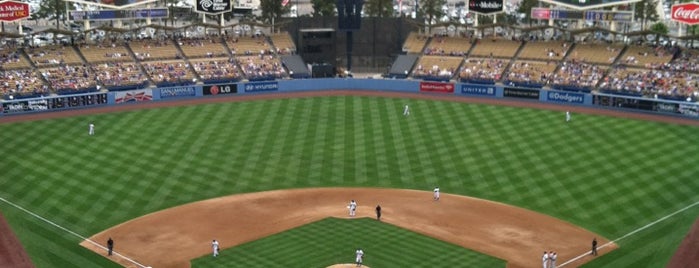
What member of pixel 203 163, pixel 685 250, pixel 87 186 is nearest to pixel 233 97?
pixel 203 163

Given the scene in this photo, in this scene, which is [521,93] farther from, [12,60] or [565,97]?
[12,60]

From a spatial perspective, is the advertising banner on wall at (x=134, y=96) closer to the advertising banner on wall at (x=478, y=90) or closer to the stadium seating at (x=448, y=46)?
the advertising banner on wall at (x=478, y=90)

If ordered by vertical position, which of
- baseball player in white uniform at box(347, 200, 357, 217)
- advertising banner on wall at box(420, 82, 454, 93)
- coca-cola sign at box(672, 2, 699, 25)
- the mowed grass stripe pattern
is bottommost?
the mowed grass stripe pattern

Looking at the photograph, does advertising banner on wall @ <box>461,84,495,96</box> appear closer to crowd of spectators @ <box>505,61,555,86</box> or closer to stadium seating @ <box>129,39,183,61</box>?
crowd of spectators @ <box>505,61,555,86</box>

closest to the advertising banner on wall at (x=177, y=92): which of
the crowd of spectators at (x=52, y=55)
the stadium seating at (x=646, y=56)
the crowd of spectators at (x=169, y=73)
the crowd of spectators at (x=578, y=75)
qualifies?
the crowd of spectators at (x=169, y=73)

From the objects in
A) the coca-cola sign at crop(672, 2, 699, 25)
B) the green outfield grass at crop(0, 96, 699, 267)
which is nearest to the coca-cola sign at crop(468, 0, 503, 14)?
the green outfield grass at crop(0, 96, 699, 267)

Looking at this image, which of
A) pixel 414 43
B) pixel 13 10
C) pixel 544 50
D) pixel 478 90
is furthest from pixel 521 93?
pixel 13 10
